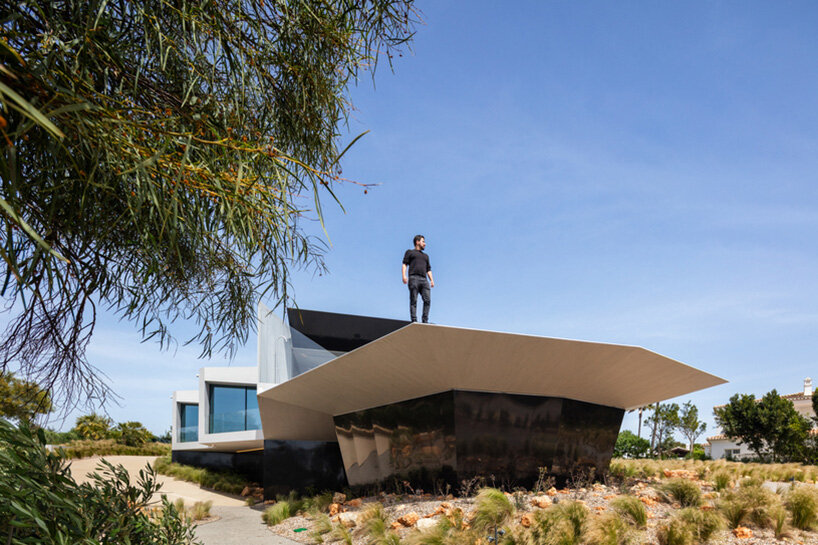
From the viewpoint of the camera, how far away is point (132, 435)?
40719 millimetres

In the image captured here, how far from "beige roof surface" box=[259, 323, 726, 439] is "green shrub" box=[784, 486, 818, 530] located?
3004mm

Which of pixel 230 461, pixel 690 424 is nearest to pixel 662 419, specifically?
pixel 690 424

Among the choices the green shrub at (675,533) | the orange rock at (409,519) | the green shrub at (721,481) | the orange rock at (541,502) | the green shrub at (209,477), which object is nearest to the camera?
the green shrub at (675,533)

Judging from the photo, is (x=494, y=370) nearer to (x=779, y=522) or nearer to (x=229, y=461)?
(x=779, y=522)

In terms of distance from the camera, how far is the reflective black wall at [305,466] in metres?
17.0

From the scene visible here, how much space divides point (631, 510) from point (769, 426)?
1144 inches

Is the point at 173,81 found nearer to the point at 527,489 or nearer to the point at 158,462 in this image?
the point at 527,489

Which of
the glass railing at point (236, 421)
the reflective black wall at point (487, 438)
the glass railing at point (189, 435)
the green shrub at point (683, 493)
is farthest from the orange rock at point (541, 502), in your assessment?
the glass railing at point (189, 435)

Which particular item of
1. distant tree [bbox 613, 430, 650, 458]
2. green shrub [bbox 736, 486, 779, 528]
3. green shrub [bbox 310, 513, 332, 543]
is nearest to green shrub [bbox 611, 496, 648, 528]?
green shrub [bbox 736, 486, 779, 528]

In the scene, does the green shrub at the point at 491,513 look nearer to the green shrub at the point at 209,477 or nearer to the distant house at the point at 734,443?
the green shrub at the point at 209,477

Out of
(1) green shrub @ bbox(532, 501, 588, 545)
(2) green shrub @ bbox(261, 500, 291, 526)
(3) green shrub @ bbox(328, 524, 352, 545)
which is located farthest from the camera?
(2) green shrub @ bbox(261, 500, 291, 526)

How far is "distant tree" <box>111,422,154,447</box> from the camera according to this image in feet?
132

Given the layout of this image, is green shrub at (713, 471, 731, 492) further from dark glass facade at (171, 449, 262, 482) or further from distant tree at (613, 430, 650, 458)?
distant tree at (613, 430, 650, 458)

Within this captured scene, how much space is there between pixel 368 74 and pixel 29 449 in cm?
376
